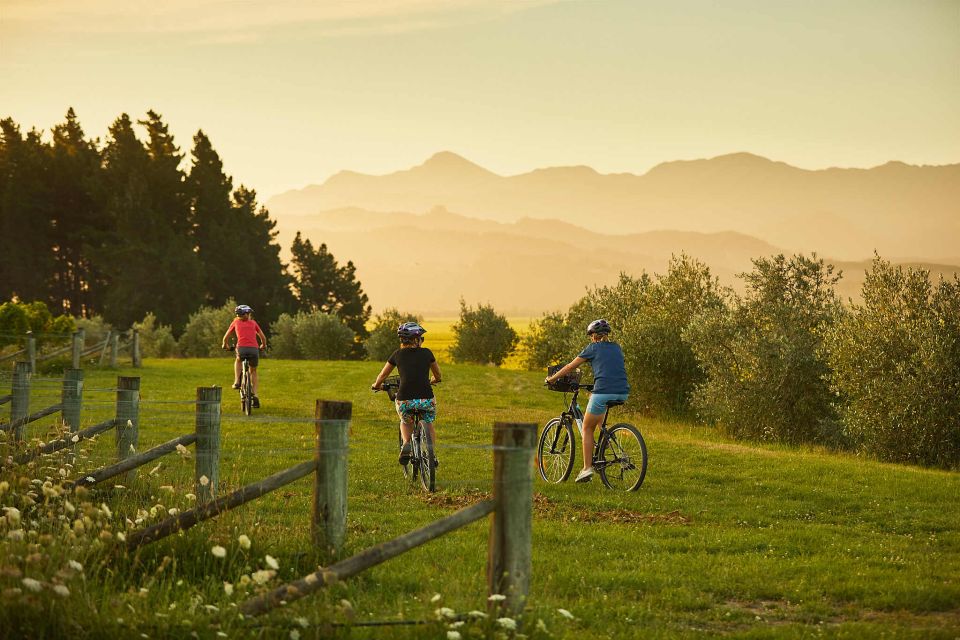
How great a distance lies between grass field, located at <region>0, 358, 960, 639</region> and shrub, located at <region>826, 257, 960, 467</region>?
6.28m

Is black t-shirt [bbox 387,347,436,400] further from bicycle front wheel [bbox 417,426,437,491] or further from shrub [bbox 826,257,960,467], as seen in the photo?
shrub [bbox 826,257,960,467]

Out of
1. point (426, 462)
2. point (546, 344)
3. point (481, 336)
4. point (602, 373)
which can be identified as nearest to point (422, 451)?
point (426, 462)

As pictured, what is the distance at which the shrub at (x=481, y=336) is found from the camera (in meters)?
60.4

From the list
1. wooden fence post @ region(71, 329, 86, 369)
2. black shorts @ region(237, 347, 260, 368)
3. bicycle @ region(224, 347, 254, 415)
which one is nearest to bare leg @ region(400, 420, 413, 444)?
Answer: black shorts @ region(237, 347, 260, 368)

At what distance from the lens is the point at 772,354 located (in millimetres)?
29250

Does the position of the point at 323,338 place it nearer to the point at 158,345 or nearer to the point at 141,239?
the point at 158,345

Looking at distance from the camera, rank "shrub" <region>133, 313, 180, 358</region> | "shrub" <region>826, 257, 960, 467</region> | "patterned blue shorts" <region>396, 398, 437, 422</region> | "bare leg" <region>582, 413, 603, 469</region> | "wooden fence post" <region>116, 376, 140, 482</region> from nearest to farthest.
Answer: "wooden fence post" <region>116, 376, 140, 482</region>
"patterned blue shorts" <region>396, 398, 437, 422</region>
"bare leg" <region>582, 413, 603, 469</region>
"shrub" <region>826, 257, 960, 467</region>
"shrub" <region>133, 313, 180, 358</region>

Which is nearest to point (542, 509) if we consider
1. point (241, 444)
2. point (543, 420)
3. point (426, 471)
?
point (426, 471)

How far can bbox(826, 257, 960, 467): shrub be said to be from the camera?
78.8 feet

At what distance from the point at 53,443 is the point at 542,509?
6.22m

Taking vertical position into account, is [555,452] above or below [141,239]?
below

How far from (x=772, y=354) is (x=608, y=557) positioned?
2044cm

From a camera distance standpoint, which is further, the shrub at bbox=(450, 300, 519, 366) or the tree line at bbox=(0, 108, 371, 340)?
the tree line at bbox=(0, 108, 371, 340)

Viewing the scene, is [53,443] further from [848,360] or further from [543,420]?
[848,360]
